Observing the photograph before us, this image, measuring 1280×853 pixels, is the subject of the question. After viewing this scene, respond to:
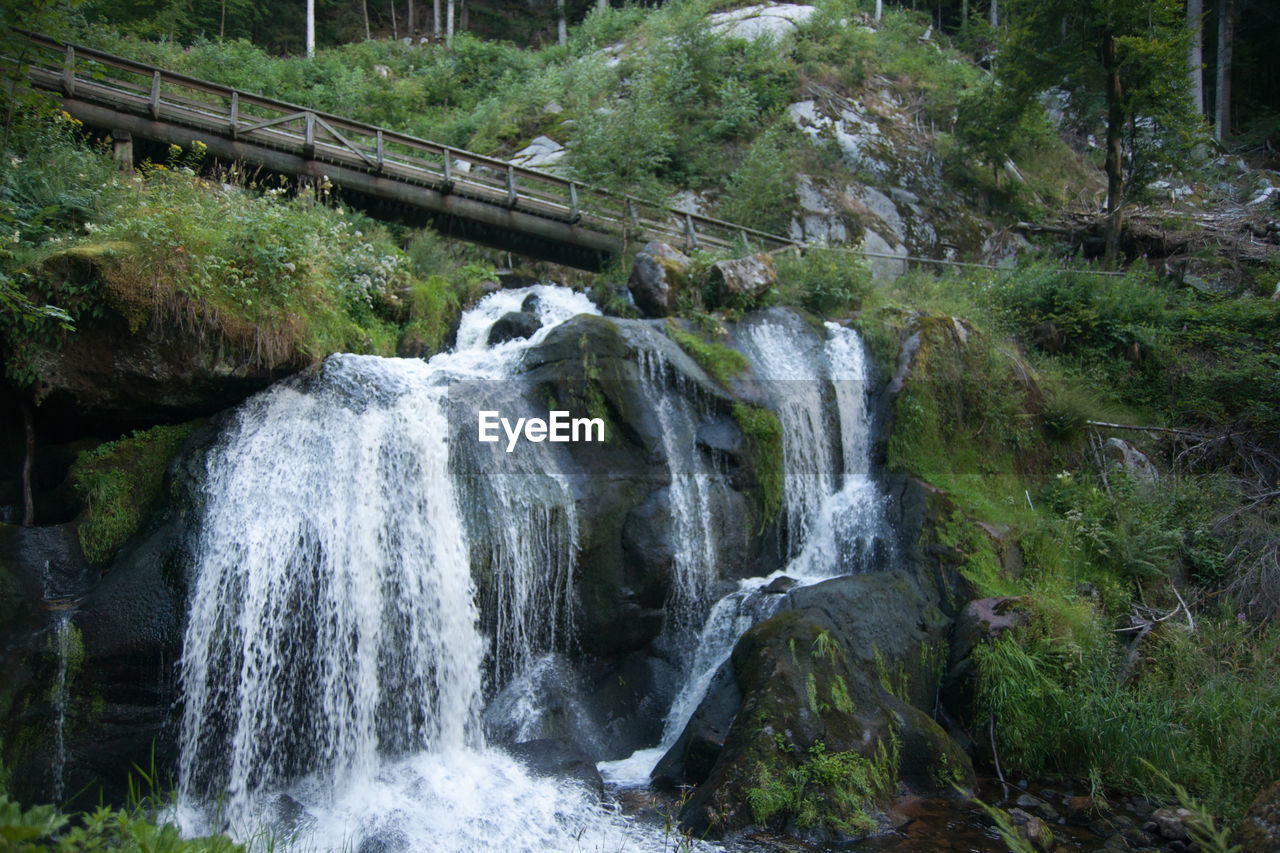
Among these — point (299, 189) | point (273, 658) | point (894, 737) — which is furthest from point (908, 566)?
point (299, 189)

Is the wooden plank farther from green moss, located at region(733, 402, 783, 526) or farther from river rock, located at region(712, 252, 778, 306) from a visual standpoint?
green moss, located at region(733, 402, 783, 526)

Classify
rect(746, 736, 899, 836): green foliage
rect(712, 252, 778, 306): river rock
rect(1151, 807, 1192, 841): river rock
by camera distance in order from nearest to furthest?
rect(1151, 807, 1192, 841): river rock → rect(746, 736, 899, 836): green foliage → rect(712, 252, 778, 306): river rock

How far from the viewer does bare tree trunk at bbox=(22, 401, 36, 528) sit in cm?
692

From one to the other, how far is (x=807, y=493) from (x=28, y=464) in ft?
27.5

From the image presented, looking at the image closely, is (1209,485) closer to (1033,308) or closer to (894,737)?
(1033,308)

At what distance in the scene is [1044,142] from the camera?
21578 millimetres

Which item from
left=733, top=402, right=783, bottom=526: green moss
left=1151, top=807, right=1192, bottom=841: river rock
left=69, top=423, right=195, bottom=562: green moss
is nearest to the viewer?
left=1151, top=807, right=1192, bottom=841: river rock

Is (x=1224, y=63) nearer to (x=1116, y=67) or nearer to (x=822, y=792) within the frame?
(x=1116, y=67)

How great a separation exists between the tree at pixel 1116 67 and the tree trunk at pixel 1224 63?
823 centimetres

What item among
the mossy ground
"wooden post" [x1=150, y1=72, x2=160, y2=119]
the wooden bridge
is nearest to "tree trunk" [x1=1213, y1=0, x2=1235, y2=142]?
the mossy ground

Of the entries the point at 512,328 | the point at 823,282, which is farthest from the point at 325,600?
the point at 823,282

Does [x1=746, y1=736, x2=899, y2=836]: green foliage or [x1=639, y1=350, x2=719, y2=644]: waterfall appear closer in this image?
[x1=746, y1=736, x2=899, y2=836]: green foliage

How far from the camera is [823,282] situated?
1262 cm

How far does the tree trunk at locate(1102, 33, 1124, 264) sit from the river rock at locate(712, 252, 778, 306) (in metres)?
8.33
